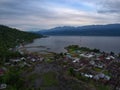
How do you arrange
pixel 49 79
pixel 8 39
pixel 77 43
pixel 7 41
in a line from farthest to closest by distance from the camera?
pixel 77 43
pixel 8 39
pixel 7 41
pixel 49 79

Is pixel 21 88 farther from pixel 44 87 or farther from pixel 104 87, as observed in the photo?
pixel 104 87

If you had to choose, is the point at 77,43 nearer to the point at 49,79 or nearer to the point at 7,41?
the point at 7,41

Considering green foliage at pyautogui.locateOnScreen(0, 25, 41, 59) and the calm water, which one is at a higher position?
green foliage at pyautogui.locateOnScreen(0, 25, 41, 59)

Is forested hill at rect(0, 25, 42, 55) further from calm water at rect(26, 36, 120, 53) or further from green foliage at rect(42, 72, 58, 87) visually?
green foliage at rect(42, 72, 58, 87)

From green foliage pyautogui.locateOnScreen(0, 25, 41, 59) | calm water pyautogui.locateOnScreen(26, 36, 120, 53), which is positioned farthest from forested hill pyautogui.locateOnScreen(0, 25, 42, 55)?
calm water pyautogui.locateOnScreen(26, 36, 120, 53)

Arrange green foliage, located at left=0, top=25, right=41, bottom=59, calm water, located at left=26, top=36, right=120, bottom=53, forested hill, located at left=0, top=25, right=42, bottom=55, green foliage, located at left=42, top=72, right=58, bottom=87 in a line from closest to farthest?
green foliage, located at left=42, top=72, right=58, bottom=87 → green foliage, located at left=0, top=25, right=41, bottom=59 → forested hill, located at left=0, top=25, right=42, bottom=55 → calm water, located at left=26, top=36, right=120, bottom=53

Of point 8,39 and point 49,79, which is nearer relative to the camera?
point 49,79

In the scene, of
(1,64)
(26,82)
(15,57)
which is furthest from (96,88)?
(15,57)

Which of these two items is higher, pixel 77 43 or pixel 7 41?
pixel 7 41

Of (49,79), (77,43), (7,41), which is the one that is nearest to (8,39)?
(7,41)

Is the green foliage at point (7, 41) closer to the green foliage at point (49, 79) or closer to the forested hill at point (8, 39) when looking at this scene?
the forested hill at point (8, 39)

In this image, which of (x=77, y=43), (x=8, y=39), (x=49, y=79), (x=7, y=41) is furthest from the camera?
(x=77, y=43)
